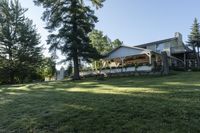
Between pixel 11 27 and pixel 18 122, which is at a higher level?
pixel 11 27

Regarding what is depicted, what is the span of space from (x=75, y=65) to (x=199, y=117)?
21.2 meters

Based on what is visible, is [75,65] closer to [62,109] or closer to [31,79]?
[31,79]

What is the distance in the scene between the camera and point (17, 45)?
122ft

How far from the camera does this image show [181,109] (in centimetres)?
797

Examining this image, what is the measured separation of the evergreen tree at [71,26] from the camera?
27.4 meters

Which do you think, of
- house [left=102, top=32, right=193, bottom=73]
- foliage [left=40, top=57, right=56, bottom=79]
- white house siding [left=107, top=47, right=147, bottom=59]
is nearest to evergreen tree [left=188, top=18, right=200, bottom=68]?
house [left=102, top=32, right=193, bottom=73]

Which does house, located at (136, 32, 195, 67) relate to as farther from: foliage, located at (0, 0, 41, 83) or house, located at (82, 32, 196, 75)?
foliage, located at (0, 0, 41, 83)

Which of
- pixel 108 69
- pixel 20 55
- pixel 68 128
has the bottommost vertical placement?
pixel 68 128

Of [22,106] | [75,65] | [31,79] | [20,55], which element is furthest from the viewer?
[31,79]

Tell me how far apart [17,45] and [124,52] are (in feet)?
50.3

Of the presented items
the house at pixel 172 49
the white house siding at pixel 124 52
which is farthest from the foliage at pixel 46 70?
the house at pixel 172 49

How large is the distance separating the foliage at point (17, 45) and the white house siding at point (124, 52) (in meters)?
11.9

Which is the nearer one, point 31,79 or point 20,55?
point 20,55

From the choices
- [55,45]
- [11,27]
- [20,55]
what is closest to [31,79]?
[20,55]
